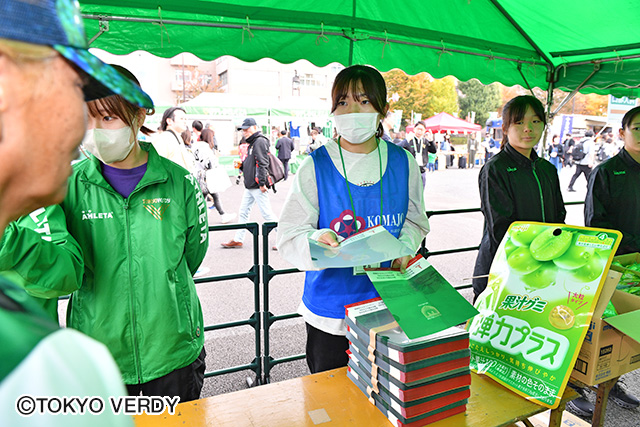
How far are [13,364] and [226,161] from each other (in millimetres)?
18347

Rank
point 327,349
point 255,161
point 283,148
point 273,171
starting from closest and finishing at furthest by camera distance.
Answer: point 327,349, point 255,161, point 273,171, point 283,148

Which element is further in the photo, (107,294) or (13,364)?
(107,294)

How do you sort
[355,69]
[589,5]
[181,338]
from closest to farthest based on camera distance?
[181,338] → [355,69] → [589,5]

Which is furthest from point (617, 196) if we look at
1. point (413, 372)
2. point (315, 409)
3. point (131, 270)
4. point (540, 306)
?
point (131, 270)

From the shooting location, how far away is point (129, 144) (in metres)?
1.64

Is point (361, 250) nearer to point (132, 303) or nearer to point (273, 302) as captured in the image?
point (132, 303)

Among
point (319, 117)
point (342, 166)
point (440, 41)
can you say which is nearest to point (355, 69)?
point (342, 166)

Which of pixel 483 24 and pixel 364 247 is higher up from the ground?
pixel 483 24

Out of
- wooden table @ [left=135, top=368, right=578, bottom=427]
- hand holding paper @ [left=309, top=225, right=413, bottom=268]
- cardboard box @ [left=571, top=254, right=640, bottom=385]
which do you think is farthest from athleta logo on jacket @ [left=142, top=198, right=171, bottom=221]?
cardboard box @ [left=571, top=254, right=640, bottom=385]

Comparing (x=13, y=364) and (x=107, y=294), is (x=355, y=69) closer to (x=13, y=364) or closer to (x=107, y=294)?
(x=107, y=294)

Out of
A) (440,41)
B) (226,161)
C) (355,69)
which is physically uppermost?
(440,41)

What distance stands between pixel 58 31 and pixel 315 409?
1380 millimetres

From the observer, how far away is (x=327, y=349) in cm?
190

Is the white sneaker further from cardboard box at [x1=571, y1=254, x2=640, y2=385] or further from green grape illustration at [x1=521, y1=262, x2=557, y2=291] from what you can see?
cardboard box at [x1=571, y1=254, x2=640, y2=385]
